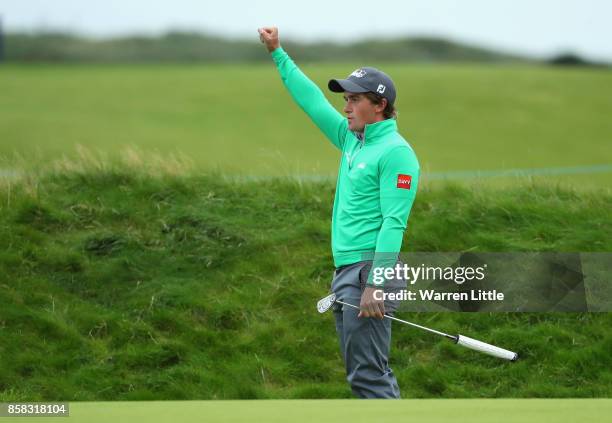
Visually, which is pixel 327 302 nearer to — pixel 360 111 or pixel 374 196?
pixel 374 196

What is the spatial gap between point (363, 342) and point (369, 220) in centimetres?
67

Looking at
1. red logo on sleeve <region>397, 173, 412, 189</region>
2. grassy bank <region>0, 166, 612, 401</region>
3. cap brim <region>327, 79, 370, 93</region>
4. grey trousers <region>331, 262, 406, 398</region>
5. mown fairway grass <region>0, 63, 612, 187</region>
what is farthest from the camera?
mown fairway grass <region>0, 63, 612, 187</region>

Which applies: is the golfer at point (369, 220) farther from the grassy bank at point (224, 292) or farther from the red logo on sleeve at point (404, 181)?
the grassy bank at point (224, 292)

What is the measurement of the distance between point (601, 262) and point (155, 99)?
22.5 m

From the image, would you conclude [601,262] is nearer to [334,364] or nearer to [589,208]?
[589,208]

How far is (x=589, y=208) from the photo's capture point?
1110cm

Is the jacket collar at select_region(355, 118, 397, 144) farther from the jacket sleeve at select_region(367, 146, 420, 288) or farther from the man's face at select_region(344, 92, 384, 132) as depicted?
the jacket sleeve at select_region(367, 146, 420, 288)

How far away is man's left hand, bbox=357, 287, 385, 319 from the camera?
6.27m

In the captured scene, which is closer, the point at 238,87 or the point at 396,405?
the point at 396,405

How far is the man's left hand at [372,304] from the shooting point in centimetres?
627

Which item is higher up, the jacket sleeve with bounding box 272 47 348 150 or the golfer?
the jacket sleeve with bounding box 272 47 348 150

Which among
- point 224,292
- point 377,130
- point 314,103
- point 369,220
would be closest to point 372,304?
point 369,220

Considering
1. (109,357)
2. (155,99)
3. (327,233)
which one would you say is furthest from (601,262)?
(155,99)

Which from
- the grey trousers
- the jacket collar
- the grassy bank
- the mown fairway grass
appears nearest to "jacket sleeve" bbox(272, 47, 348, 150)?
the jacket collar
